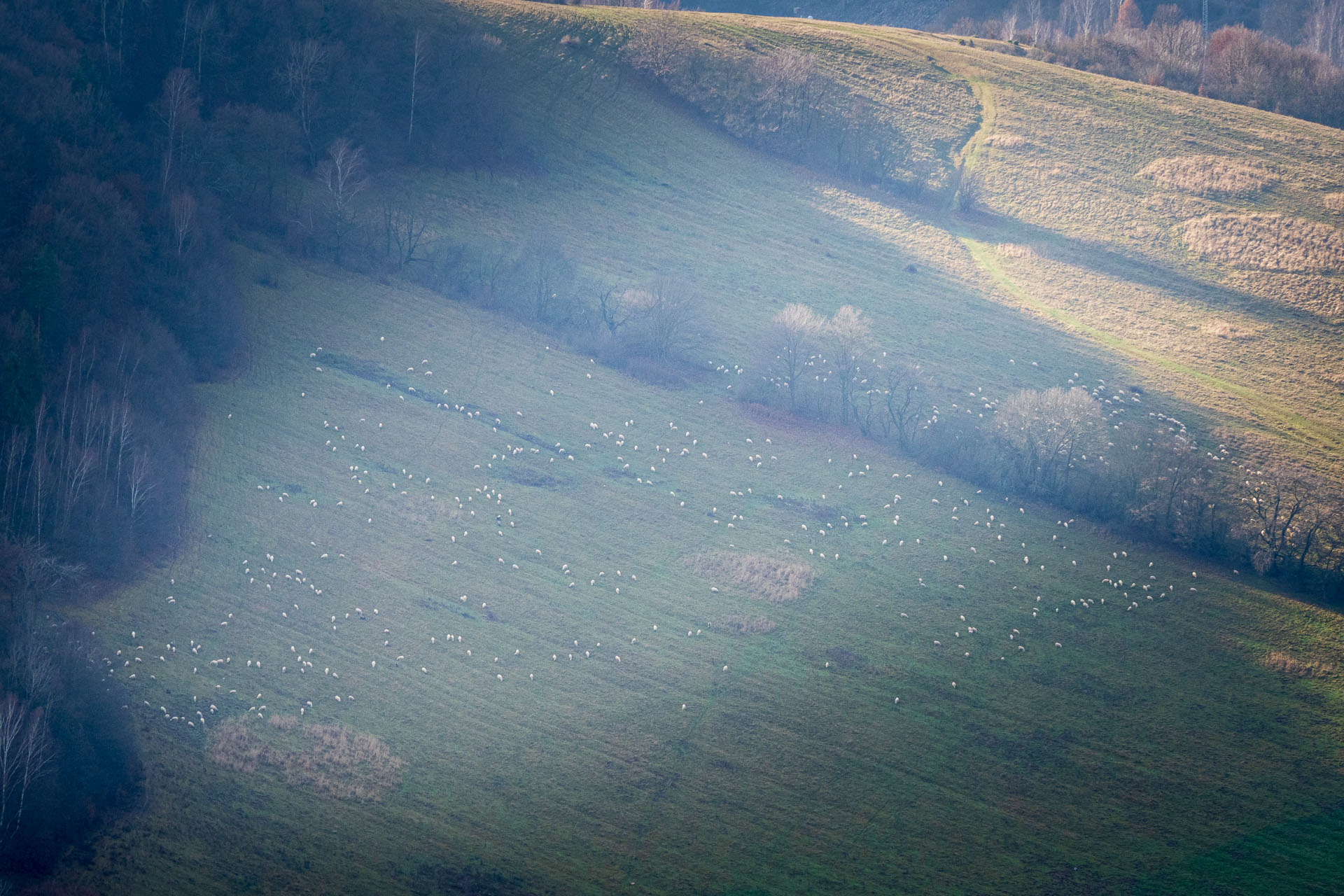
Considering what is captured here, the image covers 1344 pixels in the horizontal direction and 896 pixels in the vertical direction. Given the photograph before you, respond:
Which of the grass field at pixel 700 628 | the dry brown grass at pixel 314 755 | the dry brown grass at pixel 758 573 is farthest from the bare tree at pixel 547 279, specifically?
the dry brown grass at pixel 314 755

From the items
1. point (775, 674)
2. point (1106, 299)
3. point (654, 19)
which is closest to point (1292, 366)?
point (1106, 299)

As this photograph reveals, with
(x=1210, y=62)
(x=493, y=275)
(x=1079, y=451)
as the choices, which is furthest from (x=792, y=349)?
(x=1210, y=62)

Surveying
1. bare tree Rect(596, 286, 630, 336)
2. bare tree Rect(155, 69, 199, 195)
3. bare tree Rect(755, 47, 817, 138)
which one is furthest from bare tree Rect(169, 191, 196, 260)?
bare tree Rect(755, 47, 817, 138)

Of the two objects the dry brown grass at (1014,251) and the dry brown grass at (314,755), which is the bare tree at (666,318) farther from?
the dry brown grass at (314,755)

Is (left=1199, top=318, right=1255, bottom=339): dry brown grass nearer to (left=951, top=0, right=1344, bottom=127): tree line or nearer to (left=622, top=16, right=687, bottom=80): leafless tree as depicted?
(left=951, top=0, right=1344, bottom=127): tree line

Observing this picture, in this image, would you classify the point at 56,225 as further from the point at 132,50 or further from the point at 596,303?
the point at 596,303

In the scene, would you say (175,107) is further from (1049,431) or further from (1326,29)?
(1326,29)
